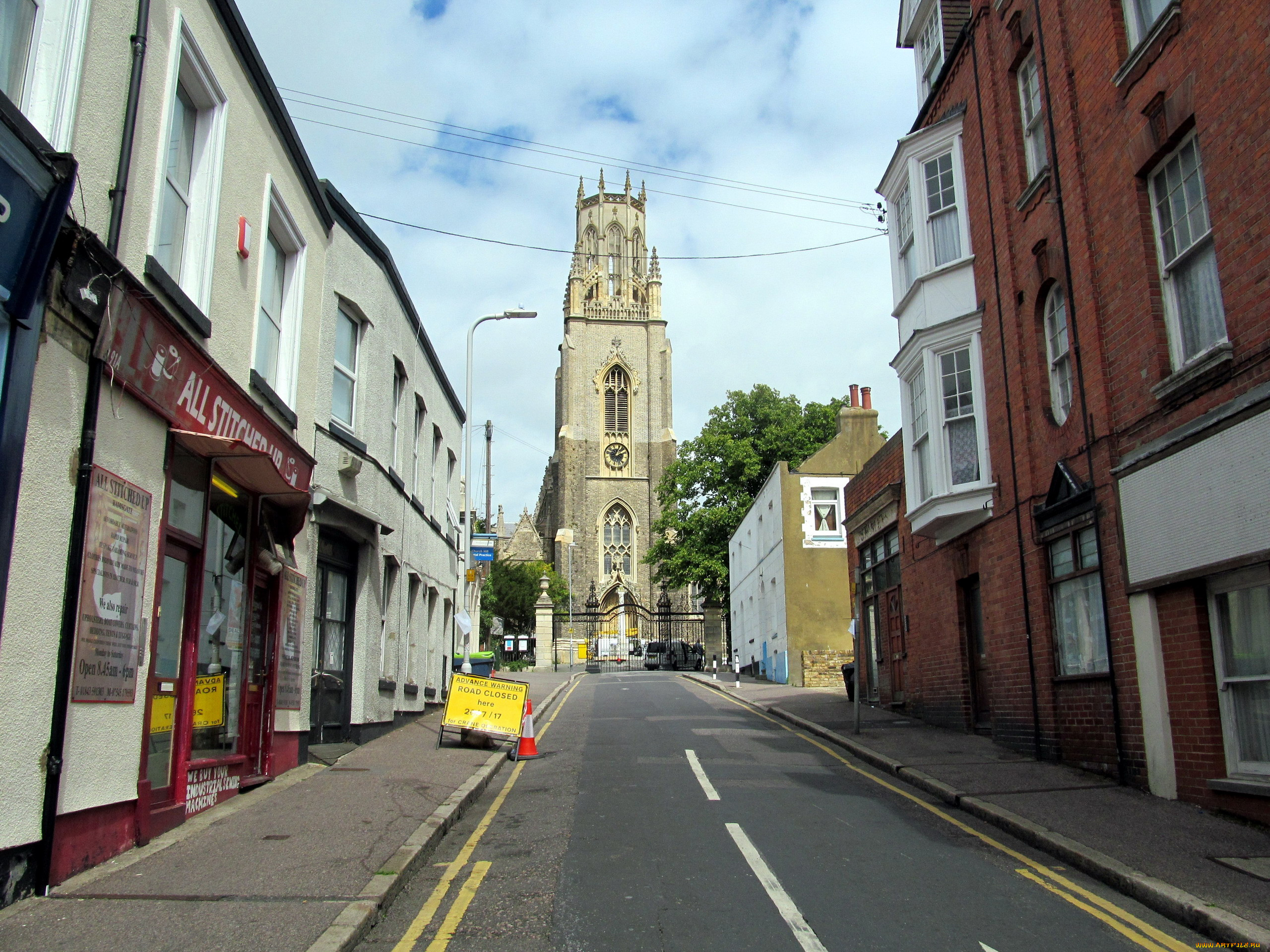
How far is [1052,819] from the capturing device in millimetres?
8578

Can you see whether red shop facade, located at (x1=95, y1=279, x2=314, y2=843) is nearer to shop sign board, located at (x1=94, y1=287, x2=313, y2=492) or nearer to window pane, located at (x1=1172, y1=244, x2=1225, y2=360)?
shop sign board, located at (x1=94, y1=287, x2=313, y2=492)

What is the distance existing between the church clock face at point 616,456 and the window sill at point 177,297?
65.6 meters

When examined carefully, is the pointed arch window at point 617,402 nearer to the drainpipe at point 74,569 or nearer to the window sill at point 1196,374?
the window sill at point 1196,374

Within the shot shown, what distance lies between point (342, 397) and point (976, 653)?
1000 centimetres

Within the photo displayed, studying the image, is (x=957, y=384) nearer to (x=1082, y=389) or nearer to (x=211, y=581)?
(x=1082, y=389)

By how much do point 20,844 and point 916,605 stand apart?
47.1 feet

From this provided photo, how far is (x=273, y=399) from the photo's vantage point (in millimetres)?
10141

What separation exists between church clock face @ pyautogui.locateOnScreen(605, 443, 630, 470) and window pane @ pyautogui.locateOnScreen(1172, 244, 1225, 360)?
213 ft

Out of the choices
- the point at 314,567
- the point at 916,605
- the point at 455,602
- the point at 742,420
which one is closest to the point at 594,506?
the point at 742,420

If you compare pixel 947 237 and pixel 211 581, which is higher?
pixel 947 237

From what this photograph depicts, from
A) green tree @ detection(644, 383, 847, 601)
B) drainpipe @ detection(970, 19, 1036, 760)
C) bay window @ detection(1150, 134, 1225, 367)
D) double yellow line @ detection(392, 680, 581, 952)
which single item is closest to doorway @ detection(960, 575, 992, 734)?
drainpipe @ detection(970, 19, 1036, 760)

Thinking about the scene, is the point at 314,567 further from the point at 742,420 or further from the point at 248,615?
the point at 742,420

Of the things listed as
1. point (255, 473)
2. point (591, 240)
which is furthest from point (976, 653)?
point (591, 240)

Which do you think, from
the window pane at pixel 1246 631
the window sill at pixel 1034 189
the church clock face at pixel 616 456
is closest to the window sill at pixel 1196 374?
the window pane at pixel 1246 631
